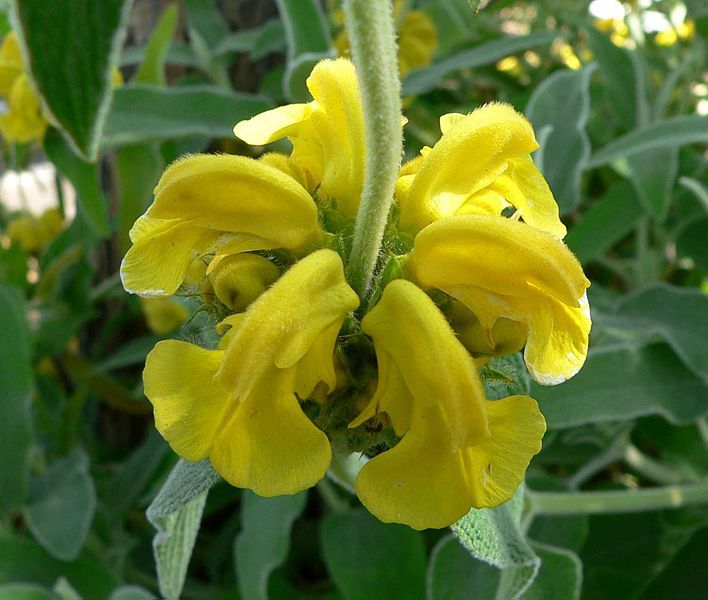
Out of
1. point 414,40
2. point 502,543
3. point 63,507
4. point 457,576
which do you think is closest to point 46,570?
point 63,507

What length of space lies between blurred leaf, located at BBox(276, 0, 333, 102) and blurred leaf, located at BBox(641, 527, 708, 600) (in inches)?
25.3

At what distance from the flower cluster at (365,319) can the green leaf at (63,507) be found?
0.46 metres

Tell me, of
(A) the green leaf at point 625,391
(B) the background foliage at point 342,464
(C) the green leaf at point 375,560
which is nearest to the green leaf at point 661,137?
(B) the background foliage at point 342,464

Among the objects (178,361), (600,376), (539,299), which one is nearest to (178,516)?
(178,361)

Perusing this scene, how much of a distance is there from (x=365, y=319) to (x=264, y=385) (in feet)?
0.21

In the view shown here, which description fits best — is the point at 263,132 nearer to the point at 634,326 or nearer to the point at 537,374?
the point at 537,374

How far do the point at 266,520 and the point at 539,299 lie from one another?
0.45 m

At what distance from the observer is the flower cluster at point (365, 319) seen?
370mm

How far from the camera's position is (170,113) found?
37.2 inches

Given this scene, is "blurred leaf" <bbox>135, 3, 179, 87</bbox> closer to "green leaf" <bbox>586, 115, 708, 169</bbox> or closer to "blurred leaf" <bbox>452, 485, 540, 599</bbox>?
"green leaf" <bbox>586, 115, 708, 169</bbox>

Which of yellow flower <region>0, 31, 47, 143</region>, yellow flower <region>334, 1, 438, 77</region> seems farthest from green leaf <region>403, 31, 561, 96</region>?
yellow flower <region>0, 31, 47, 143</region>

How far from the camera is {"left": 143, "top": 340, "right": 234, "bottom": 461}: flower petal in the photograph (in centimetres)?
38

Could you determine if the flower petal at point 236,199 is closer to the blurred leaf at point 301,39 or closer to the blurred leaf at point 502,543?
the blurred leaf at point 502,543

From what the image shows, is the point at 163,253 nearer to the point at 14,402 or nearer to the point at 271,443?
the point at 271,443
